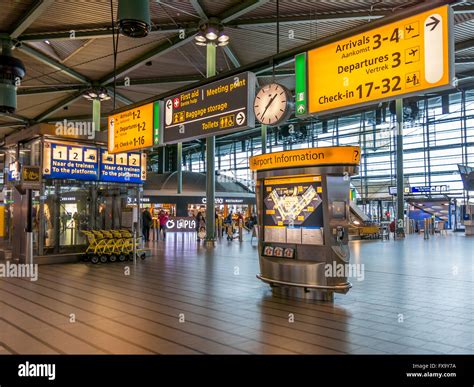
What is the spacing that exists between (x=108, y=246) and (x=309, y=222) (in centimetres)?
709

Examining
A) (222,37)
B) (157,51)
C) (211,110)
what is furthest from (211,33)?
(211,110)

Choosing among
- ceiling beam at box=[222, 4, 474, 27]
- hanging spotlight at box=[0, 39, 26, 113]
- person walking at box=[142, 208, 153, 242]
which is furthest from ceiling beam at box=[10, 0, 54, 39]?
person walking at box=[142, 208, 153, 242]

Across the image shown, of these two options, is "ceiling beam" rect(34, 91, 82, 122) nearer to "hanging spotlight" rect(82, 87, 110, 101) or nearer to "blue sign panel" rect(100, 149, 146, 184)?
"hanging spotlight" rect(82, 87, 110, 101)

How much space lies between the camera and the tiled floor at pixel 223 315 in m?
4.30

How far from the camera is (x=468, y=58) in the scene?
19797 millimetres

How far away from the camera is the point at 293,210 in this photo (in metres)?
7.07

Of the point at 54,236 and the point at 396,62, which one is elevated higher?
the point at 396,62

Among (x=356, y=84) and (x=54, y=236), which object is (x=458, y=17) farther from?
(x=54, y=236)

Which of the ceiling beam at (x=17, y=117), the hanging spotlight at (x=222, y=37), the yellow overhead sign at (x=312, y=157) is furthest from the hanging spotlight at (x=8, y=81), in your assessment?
the ceiling beam at (x=17, y=117)

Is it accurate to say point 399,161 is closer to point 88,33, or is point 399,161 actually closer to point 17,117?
point 88,33

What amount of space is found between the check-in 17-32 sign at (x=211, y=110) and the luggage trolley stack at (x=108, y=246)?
211 inches

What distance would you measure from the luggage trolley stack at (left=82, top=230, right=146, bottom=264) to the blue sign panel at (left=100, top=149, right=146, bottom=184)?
1940 millimetres
